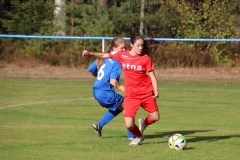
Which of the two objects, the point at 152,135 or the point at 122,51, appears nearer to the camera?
the point at 122,51

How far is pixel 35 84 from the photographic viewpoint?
20.2 metres

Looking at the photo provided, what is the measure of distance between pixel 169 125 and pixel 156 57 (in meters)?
13.4

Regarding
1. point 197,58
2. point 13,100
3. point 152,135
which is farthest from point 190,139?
point 197,58

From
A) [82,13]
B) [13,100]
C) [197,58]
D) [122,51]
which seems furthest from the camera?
[82,13]

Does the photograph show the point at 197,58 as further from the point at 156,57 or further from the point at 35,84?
the point at 35,84

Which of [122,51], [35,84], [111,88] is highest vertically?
[122,51]

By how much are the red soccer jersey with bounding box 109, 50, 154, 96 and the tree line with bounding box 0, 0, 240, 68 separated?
1561 cm

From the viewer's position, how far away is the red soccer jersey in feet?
29.1

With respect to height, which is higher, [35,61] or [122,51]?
[122,51]

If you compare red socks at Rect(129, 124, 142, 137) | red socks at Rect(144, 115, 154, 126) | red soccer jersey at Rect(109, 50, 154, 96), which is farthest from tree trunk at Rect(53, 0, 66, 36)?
red soccer jersey at Rect(109, 50, 154, 96)

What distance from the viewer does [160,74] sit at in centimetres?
2327

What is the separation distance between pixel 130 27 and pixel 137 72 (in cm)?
2068

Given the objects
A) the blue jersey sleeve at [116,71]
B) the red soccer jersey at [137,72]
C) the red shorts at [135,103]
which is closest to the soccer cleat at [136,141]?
the red shorts at [135,103]

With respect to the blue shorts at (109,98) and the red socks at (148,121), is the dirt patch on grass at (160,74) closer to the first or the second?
the blue shorts at (109,98)
